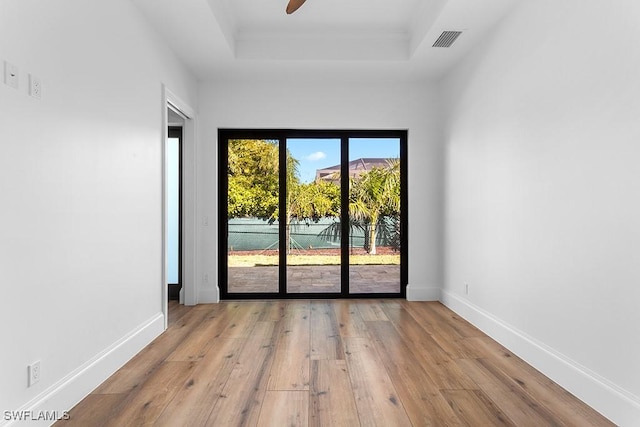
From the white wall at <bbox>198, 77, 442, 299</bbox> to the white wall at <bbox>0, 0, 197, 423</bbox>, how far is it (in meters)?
1.37

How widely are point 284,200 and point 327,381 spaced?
270 cm

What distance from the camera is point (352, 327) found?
11.9ft

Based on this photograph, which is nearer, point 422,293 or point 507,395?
point 507,395

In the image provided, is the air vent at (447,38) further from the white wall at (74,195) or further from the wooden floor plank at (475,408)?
the wooden floor plank at (475,408)

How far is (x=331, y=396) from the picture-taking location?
2.25 m

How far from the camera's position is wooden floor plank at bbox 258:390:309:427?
197cm

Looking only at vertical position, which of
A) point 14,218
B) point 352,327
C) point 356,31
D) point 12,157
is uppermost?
point 356,31

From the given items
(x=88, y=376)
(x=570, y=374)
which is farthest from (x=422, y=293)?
(x=88, y=376)

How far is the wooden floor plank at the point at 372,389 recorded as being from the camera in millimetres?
2012

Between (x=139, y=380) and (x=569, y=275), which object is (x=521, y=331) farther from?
(x=139, y=380)

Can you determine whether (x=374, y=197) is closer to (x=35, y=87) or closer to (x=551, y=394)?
(x=551, y=394)

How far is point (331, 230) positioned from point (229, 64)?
2.23 meters

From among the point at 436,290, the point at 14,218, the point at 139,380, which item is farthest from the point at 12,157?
the point at 436,290

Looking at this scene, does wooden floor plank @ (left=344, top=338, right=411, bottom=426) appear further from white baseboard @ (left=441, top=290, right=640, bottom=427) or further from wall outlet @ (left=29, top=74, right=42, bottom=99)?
wall outlet @ (left=29, top=74, right=42, bottom=99)
